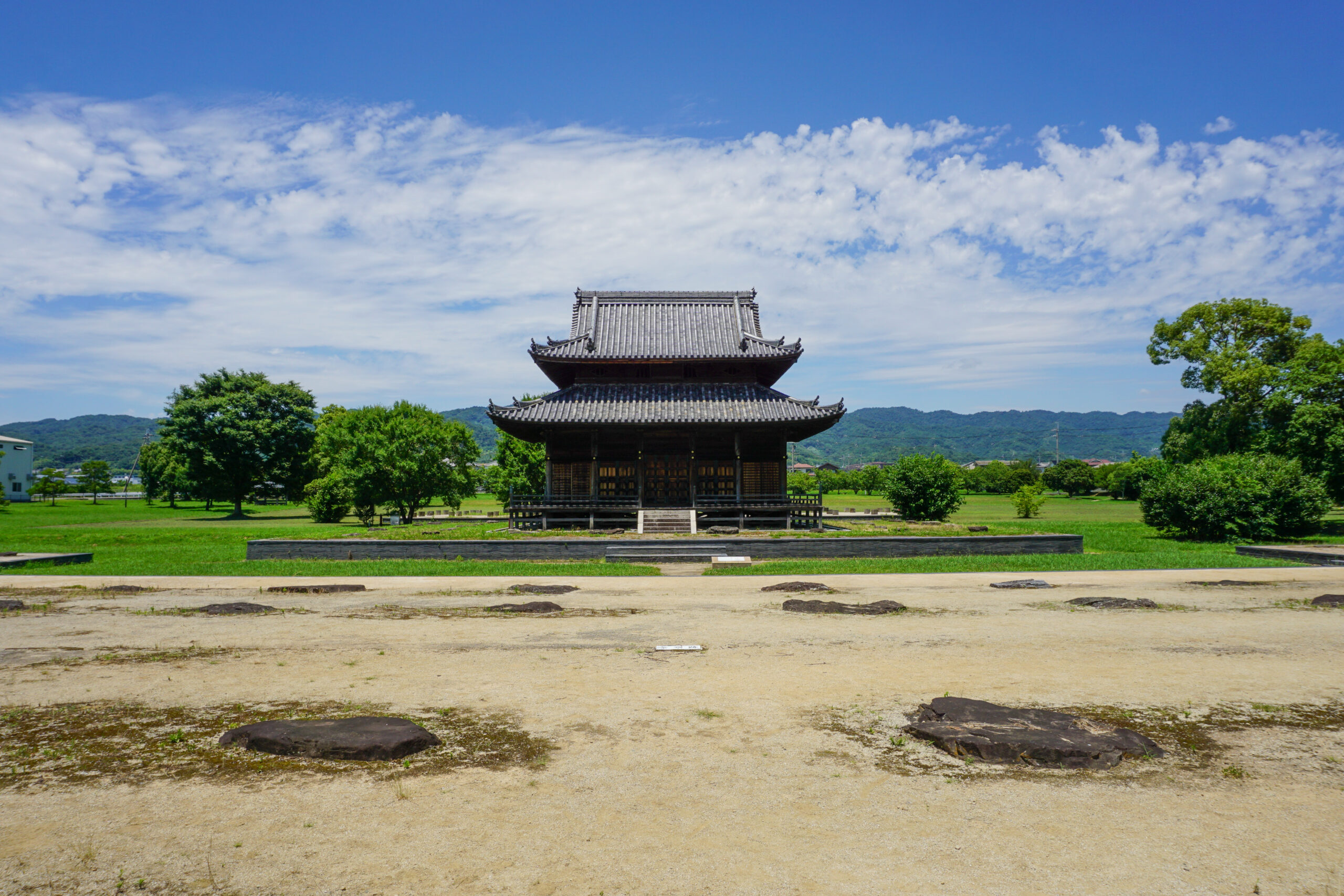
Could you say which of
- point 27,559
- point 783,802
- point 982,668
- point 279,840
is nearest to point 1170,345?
point 982,668

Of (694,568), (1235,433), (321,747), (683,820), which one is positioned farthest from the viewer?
(1235,433)

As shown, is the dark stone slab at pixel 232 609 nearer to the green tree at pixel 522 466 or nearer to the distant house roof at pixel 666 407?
the distant house roof at pixel 666 407

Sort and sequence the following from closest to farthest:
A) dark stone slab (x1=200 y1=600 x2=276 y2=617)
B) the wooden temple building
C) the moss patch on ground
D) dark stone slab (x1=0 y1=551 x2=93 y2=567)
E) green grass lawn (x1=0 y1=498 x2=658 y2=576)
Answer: the moss patch on ground, dark stone slab (x1=200 y1=600 x2=276 y2=617), green grass lawn (x1=0 y1=498 x2=658 y2=576), dark stone slab (x1=0 y1=551 x2=93 y2=567), the wooden temple building

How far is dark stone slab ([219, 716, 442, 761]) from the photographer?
606 centimetres

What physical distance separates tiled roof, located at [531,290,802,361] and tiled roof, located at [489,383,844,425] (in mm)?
1540

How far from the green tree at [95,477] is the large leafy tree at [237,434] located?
114 ft

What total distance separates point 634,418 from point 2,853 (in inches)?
1097

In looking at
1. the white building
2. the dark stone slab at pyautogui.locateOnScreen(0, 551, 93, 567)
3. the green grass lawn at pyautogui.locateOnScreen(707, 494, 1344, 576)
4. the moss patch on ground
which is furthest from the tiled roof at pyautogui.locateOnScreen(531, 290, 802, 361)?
the white building

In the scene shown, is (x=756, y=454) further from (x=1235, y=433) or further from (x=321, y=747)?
(x=321, y=747)

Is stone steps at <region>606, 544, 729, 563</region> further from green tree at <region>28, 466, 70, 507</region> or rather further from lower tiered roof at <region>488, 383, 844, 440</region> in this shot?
green tree at <region>28, 466, 70, 507</region>

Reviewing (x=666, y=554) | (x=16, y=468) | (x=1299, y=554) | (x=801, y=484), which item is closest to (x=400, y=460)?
(x=666, y=554)

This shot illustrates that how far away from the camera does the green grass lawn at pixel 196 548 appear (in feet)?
65.8

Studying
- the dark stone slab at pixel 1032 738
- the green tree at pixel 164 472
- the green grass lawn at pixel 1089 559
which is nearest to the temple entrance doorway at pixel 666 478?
the green grass lawn at pixel 1089 559

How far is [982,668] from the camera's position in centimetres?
911
